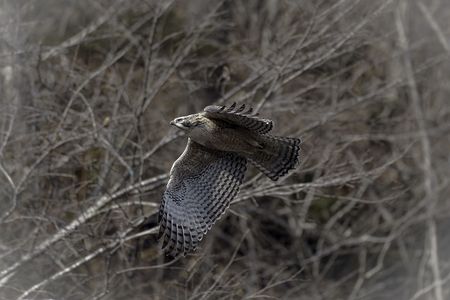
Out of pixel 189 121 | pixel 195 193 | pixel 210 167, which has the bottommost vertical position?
pixel 195 193

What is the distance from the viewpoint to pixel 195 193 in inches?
312

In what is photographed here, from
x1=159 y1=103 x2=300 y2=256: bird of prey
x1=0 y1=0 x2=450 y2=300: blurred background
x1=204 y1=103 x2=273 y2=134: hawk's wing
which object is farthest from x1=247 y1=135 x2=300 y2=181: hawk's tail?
x1=204 y1=103 x2=273 y2=134: hawk's wing

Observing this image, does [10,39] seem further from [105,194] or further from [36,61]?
[105,194]

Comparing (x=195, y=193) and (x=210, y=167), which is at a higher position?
(x=210, y=167)

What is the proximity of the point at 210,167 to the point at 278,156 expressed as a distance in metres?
0.45

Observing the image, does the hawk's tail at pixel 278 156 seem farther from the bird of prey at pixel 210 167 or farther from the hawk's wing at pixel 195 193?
the hawk's wing at pixel 195 193

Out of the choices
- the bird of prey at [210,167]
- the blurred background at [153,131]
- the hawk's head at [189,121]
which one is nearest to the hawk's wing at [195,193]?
the bird of prey at [210,167]

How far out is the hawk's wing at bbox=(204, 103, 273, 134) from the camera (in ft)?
23.1

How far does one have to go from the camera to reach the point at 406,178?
12625 millimetres

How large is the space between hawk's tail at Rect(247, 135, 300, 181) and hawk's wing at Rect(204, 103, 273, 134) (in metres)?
0.32

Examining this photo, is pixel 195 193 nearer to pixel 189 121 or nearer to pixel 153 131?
pixel 189 121

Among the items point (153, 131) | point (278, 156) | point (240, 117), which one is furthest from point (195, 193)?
point (153, 131)

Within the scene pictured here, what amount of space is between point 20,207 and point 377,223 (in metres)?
5.43

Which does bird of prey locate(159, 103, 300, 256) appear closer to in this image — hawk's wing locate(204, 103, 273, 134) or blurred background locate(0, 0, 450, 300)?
hawk's wing locate(204, 103, 273, 134)
